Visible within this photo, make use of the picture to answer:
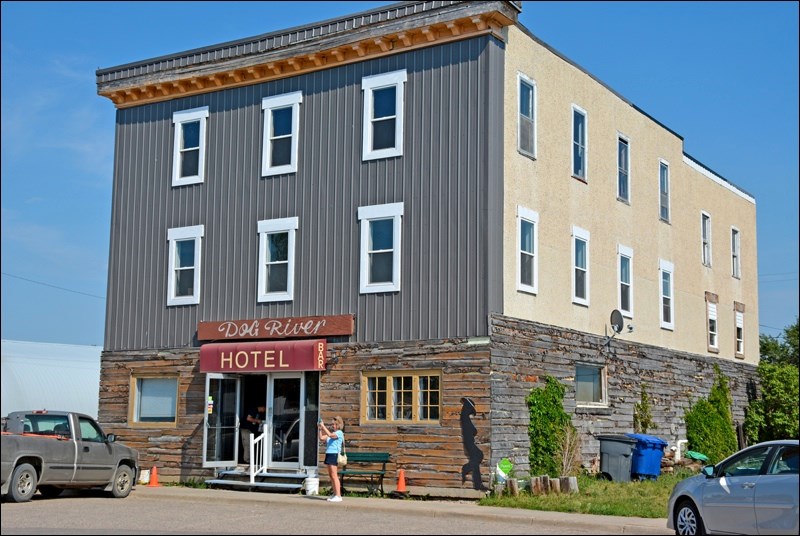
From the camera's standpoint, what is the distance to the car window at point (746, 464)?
15016 millimetres

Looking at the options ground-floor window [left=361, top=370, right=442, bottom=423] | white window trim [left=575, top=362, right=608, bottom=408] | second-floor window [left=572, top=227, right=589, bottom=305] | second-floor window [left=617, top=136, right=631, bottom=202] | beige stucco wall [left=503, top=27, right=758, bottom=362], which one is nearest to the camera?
ground-floor window [left=361, top=370, right=442, bottom=423]

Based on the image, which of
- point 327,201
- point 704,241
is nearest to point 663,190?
point 704,241

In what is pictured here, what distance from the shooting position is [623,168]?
2930 cm

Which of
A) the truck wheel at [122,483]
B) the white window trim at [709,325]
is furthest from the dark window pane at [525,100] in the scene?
the white window trim at [709,325]

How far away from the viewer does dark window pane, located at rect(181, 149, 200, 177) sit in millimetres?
27453

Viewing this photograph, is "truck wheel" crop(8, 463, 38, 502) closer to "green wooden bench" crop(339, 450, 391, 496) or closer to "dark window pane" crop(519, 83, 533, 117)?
"green wooden bench" crop(339, 450, 391, 496)

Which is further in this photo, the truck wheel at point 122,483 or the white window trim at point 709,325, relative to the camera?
the white window trim at point 709,325

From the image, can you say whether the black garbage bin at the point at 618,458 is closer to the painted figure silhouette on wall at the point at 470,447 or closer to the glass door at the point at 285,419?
the painted figure silhouette on wall at the point at 470,447

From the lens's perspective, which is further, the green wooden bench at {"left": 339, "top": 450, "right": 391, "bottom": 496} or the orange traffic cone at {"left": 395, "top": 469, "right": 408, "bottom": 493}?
the green wooden bench at {"left": 339, "top": 450, "right": 391, "bottom": 496}

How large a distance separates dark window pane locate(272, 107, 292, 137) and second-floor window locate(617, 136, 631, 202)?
928 cm

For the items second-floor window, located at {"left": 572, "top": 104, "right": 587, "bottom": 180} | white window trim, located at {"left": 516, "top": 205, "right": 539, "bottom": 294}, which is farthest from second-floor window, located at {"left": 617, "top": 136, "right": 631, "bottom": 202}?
white window trim, located at {"left": 516, "top": 205, "right": 539, "bottom": 294}

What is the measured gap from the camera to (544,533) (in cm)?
1650

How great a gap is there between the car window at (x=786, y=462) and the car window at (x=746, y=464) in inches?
10.0

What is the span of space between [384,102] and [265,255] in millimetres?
4826
